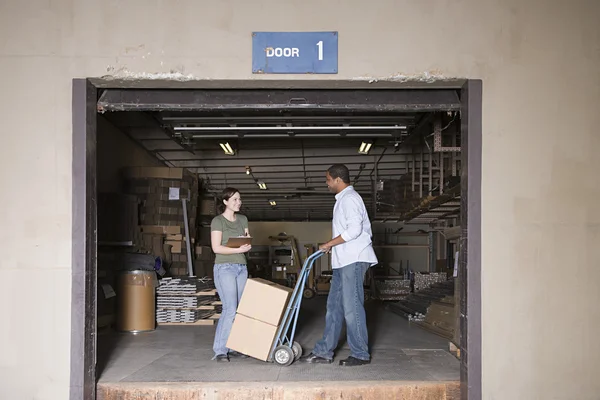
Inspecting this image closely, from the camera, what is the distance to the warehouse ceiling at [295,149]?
8.34 metres

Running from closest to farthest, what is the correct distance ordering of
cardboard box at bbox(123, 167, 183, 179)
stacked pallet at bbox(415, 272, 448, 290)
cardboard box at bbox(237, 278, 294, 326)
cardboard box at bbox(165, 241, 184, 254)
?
cardboard box at bbox(237, 278, 294, 326), cardboard box at bbox(123, 167, 183, 179), cardboard box at bbox(165, 241, 184, 254), stacked pallet at bbox(415, 272, 448, 290)

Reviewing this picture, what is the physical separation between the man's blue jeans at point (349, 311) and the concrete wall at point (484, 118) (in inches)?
52.9

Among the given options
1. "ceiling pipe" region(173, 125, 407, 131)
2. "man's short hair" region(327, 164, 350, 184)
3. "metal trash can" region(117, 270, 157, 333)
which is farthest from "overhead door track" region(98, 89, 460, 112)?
"metal trash can" region(117, 270, 157, 333)

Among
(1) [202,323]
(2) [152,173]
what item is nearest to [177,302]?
(1) [202,323]

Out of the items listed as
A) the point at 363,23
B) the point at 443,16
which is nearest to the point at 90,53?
the point at 363,23

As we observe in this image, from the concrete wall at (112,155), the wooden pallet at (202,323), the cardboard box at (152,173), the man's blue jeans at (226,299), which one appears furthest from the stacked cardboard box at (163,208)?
the man's blue jeans at (226,299)

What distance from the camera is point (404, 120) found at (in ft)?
28.1

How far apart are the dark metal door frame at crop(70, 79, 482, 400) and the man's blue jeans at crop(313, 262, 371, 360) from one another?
1.13 meters

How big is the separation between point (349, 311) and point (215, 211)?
25.4ft

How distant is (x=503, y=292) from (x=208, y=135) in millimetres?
5508

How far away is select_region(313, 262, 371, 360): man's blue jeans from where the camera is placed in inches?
236

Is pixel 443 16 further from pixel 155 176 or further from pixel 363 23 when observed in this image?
pixel 155 176

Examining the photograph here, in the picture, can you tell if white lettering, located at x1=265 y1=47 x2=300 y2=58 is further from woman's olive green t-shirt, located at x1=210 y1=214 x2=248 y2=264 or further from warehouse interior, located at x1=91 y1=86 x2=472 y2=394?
woman's olive green t-shirt, located at x1=210 y1=214 x2=248 y2=264

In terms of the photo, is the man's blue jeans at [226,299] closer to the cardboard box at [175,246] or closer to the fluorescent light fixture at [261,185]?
the cardboard box at [175,246]
